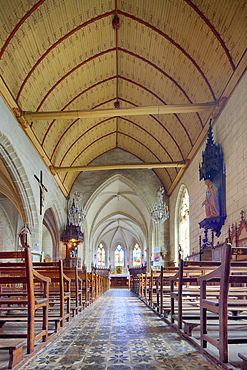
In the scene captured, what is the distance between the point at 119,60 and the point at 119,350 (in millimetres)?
10871

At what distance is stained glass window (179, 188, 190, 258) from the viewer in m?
15.5

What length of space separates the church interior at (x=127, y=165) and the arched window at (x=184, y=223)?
10cm


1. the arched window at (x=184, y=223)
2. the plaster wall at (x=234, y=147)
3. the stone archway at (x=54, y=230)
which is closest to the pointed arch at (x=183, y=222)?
the arched window at (x=184, y=223)

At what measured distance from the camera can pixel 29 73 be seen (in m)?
9.67

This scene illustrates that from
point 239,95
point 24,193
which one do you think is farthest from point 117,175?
point 239,95

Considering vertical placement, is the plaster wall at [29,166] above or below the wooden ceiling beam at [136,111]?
below

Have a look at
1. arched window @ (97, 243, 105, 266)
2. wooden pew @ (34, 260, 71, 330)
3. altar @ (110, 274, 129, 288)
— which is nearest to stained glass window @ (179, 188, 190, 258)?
wooden pew @ (34, 260, 71, 330)

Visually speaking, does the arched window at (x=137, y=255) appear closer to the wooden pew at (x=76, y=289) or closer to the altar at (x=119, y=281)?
the altar at (x=119, y=281)

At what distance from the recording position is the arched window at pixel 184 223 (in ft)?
50.7

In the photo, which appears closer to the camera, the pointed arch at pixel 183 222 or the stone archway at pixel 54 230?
the pointed arch at pixel 183 222

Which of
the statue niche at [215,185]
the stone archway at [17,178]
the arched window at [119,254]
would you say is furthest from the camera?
the arched window at [119,254]

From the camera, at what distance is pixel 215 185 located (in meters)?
9.43

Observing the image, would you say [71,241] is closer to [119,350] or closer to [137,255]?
[119,350]

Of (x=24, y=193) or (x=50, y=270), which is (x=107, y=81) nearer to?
(x=24, y=193)
